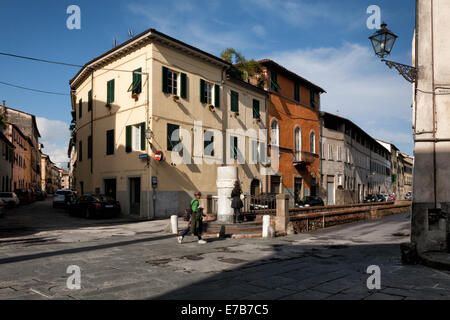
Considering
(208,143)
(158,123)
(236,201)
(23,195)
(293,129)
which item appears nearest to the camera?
(236,201)

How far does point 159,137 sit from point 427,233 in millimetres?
14833

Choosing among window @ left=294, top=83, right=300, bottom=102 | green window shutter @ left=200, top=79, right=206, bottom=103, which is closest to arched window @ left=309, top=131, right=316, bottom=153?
window @ left=294, top=83, right=300, bottom=102

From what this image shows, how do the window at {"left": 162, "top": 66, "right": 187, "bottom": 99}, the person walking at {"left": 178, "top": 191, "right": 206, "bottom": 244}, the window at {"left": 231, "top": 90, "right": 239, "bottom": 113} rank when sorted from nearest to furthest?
the person walking at {"left": 178, "top": 191, "right": 206, "bottom": 244}, the window at {"left": 162, "top": 66, "right": 187, "bottom": 99}, the window at {"left": 231, "top": 90, "right": 239, "bottom": 113}

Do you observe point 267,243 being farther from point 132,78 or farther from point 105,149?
point 105,149

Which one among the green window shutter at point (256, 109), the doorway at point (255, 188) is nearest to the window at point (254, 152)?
the doorway at point (255, 188)

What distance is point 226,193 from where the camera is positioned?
49.1 ft

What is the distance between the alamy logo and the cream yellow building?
12.4 metres

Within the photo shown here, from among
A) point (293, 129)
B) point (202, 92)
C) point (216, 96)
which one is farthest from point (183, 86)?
point (293, 129)

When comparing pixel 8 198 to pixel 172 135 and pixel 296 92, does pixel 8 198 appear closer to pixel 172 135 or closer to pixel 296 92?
pixel 172 135

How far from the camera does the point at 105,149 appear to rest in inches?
952

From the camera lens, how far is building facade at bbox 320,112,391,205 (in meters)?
38.3

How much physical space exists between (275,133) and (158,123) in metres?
13.0

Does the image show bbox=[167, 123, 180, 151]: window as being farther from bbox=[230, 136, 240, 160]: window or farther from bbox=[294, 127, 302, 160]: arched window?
bbox=[294, 127, 302, 160]: arched window
